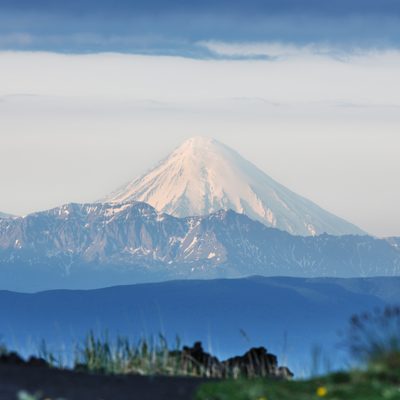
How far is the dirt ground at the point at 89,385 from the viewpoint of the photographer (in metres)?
8.12

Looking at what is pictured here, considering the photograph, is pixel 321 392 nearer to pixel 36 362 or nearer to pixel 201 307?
pixel 36 362

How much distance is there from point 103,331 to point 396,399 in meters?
5.44

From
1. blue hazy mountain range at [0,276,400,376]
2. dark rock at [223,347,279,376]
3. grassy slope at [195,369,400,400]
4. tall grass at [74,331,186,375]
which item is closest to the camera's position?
grassy slope at [195,369,400,400]

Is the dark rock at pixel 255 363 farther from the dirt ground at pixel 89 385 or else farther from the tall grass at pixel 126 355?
the dirt ground at pixel 89 385

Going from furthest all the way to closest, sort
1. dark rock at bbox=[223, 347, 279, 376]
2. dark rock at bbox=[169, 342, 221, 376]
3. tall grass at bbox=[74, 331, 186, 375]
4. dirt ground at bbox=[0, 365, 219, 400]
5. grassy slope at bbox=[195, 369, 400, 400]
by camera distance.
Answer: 1. dark rock at bbox=[223, 347, 279, 376]
2. dark rock at bbox=[169, 342, 221, 376]
3. tall grass at bbox=[74, 331, 186, 375]
4. dirt ground at bbox=[0, 365, 219, 400]
5. grassy slope at bbox=[195, 369, 400, 400]

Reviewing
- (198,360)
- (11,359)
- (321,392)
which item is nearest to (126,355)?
(198,360)

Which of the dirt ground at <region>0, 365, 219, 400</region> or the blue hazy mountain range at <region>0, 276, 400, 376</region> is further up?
the blue hazy mountain range at <region>0, 276, 400, 376</region>

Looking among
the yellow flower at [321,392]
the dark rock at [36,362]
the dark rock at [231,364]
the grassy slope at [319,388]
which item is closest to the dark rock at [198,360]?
the dark rock at [231,364]

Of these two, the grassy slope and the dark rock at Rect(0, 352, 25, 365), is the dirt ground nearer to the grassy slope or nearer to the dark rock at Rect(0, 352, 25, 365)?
the grassy slope

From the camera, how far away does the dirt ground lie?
8.12 meters

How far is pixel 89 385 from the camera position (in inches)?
345

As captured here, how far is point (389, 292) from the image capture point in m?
158

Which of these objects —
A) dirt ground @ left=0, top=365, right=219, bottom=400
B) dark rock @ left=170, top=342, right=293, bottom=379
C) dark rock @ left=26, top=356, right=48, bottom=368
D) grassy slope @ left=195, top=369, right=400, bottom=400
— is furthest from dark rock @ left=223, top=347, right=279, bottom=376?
dark rock @ left=26, top=356, right=48, bottom=368

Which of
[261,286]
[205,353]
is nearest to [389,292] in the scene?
[261,286]
